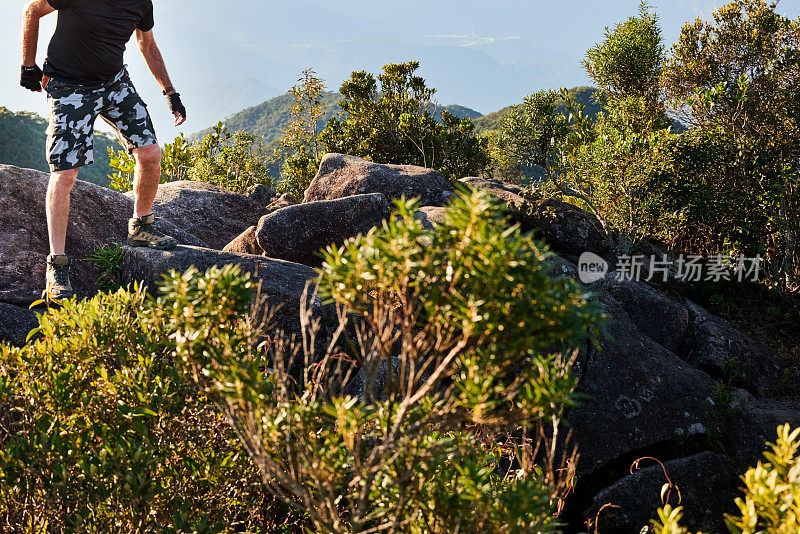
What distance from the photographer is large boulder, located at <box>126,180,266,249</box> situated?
33.4 ft

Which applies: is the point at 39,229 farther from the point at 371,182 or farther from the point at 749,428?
the point at 749,428

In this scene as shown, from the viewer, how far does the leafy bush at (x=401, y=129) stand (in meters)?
16.5

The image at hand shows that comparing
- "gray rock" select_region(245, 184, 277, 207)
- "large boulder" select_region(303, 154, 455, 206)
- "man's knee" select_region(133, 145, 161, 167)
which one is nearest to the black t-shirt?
"man's knee" select_region(133, 145, 161, 167)

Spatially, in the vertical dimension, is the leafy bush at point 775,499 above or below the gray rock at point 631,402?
above

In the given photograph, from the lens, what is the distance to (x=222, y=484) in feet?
11.9

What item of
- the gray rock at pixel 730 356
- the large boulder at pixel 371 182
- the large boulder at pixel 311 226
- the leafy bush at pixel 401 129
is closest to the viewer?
the large boulder at pixel 311 226

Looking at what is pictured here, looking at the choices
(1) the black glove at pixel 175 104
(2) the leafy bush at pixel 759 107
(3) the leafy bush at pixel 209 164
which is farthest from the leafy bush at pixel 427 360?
(3) the leafy bush at pixel 209 164

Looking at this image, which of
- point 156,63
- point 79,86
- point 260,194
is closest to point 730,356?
point 260,194

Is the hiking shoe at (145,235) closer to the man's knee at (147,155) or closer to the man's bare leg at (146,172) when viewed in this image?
the man's bare leg at (146,172)

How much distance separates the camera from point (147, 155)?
656 centimetres

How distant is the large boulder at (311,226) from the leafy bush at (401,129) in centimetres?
787

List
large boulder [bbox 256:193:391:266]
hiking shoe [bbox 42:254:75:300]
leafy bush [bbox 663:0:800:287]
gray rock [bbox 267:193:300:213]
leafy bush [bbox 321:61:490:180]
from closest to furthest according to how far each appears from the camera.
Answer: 1. hiking shoe [bbox 42:254:75:300]
2. large boulder [bbox 256:193:391:266]
3. gray rock [bbox 267:193:300:213]
4. leafy bush [bbox 663:0:800:287]
5. leafy bush [bbox 321:61:490:180]

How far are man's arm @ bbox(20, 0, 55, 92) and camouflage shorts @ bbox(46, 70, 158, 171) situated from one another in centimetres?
19

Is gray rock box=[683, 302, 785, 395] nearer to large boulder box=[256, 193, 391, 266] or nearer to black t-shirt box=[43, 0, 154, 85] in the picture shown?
large boulder box=[256, 193, 391, 266]
